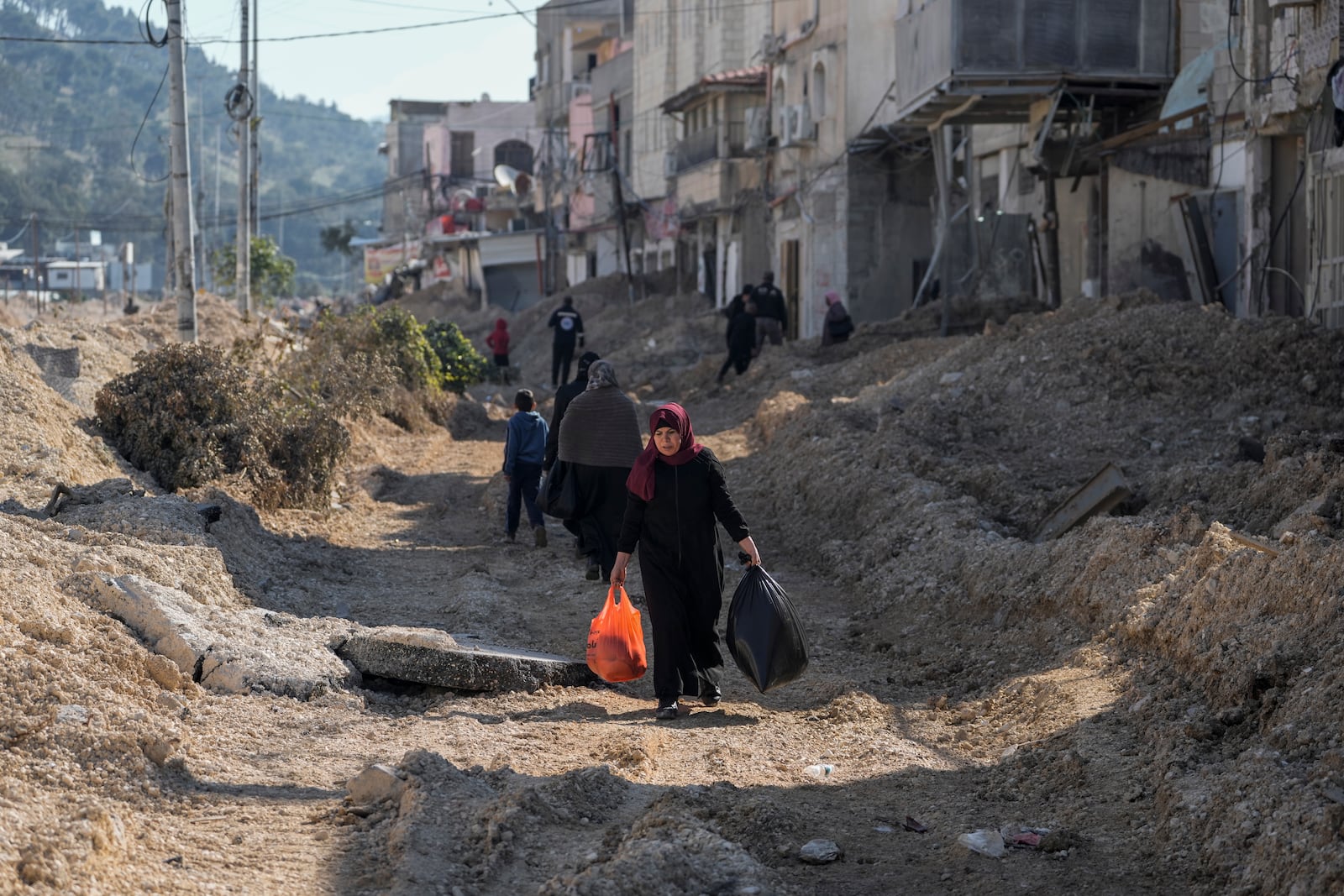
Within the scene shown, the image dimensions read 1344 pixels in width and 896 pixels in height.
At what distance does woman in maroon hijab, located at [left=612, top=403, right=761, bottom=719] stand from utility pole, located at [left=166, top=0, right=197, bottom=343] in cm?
928

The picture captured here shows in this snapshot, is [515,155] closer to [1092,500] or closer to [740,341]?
[740,341]

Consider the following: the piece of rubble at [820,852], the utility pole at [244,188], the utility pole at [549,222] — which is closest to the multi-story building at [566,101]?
the utility pole at [549,222]

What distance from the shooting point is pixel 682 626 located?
7051 millimetres

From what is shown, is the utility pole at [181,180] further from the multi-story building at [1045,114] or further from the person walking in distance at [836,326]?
the person walking in distance at [836,326]

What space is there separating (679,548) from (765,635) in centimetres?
67

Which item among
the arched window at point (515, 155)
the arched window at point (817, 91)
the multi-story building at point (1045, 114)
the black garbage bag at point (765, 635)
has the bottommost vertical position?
the black garbage bag at point (765, 635)

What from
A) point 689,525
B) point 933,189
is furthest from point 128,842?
point 933,189

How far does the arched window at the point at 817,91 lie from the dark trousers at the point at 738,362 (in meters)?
8.81

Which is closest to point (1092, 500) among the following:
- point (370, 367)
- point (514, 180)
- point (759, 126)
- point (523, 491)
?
point (523, 491)

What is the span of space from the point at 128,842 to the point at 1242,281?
13564 mm

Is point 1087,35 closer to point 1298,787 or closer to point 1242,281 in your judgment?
point 1242,281

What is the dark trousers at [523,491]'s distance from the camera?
450 inches

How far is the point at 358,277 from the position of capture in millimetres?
142375

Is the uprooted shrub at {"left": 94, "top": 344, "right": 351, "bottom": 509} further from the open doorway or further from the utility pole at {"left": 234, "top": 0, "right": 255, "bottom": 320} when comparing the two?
the open doorway
